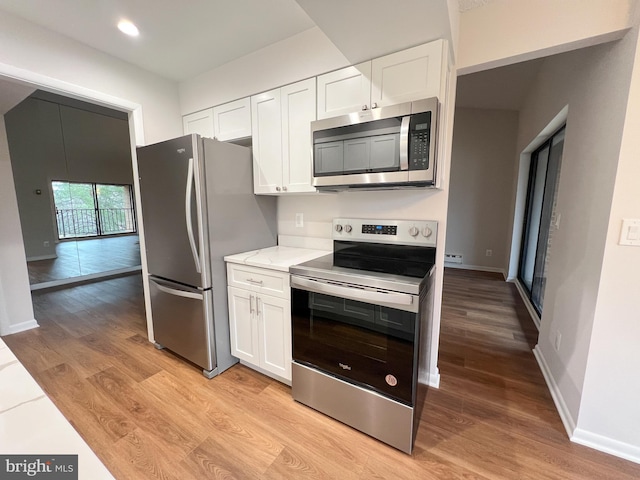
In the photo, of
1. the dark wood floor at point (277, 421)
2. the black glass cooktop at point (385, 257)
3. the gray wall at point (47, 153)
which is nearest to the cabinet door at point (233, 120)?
the black glass cooktop at point (385, 257)

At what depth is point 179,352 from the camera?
232 cm

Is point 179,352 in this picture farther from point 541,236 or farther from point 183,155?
point 541,236

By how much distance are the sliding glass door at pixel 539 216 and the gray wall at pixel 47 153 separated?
277 inches

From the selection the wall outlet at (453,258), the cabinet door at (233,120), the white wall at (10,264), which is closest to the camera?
the cabinet door at (233,120)

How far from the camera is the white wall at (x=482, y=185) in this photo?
4.88 m

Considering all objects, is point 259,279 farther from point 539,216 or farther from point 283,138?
point 539,216

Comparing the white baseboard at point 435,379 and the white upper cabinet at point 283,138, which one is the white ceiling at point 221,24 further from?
the white baseboard at point 435,379

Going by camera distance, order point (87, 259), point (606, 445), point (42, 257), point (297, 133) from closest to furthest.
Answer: point (606, 445), point (297, 133), point (42, 257), point (87, 259)

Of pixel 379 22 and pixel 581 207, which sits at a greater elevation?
pixel 379 22

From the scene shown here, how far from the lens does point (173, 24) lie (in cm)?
192

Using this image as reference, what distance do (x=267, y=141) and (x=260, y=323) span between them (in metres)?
1.45

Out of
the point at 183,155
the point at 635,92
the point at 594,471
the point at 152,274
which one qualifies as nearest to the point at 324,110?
the point at 183,155

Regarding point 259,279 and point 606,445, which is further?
point 259,279

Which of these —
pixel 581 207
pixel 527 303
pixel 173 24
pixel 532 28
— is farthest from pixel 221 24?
pixel 527 303
